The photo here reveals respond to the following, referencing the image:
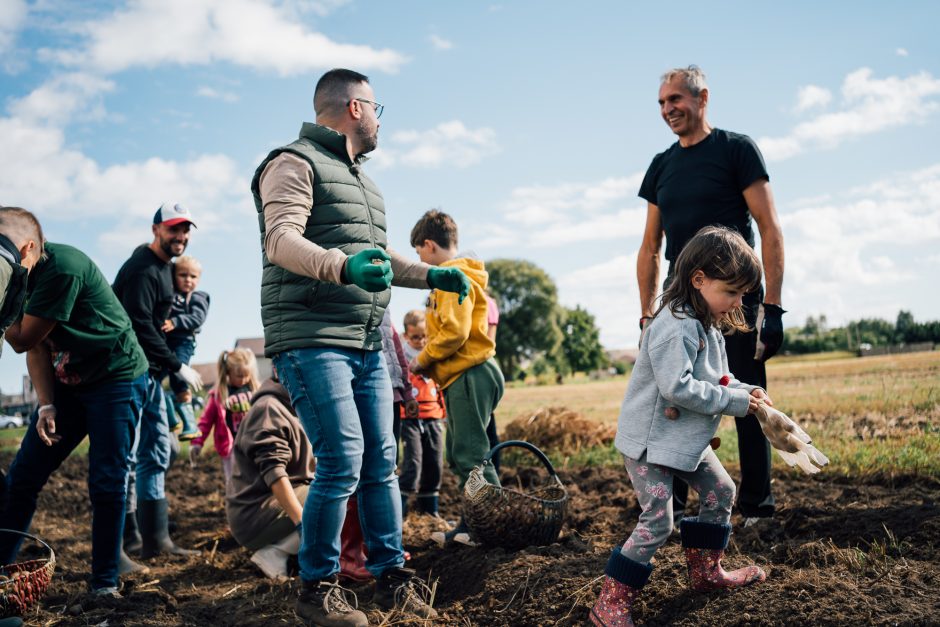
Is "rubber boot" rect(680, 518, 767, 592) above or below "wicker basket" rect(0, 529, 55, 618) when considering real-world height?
above

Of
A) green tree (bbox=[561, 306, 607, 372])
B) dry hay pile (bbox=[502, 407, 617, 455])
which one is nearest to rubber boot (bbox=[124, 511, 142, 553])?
dry hay pile (bbox=[502, 407, 617, 455])

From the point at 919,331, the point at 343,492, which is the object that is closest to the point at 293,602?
the point at 343,492

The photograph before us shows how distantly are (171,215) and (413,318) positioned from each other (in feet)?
7.33

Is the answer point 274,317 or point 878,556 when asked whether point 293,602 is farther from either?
point 878,556

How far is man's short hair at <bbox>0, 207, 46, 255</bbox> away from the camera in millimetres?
3325

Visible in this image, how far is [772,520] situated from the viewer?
4.24m

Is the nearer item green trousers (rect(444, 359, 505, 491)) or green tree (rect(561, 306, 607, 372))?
green trousers (rect(444, 359, 505, 491))

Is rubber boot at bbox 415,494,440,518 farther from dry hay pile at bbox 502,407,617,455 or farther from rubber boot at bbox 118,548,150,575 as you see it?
dry hay pile at bbox 502,407,617,455

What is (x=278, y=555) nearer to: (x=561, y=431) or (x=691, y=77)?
(x=691, y=77)

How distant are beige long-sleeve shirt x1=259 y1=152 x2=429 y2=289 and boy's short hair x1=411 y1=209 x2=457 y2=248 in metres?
1.70

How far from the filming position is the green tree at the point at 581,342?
7200 cm

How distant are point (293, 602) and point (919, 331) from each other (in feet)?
39.0

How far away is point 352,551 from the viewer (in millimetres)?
4371

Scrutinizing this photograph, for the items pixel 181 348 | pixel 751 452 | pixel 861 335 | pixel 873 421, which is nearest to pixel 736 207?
pixel 751 452
